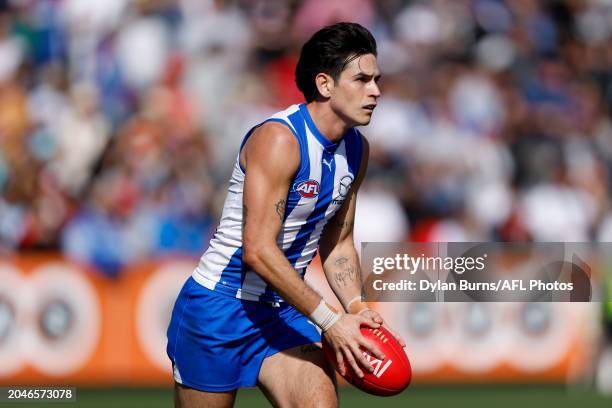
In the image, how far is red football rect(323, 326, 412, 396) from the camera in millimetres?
4398

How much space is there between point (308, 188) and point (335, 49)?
622 millimetres

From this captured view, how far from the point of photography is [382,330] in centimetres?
449

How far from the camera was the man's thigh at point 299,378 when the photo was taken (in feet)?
14.6

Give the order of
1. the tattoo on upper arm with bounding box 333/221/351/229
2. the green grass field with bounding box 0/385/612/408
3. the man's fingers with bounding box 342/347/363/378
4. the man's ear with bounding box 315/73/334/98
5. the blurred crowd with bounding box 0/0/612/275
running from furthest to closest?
the blurred crowd with bounding box 0/0/612/275 < the green grass field with bounding box 0/385/612/408 < the tattoo on upper arm with bounding box 333/221/351/229 < the man's ear with bounding box 315/73/334/98 < the man's fingers with bounding box 342/347/363/378

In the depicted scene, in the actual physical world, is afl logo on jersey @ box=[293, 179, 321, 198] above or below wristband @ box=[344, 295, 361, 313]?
above

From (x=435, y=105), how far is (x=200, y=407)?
6.33m

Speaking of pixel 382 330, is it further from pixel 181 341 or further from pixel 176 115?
pixel 176 115

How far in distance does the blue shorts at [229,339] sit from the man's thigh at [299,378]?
0.16ft

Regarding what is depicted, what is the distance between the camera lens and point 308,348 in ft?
15.4

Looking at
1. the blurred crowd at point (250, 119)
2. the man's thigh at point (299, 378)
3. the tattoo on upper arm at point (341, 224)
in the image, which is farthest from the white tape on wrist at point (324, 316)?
the blurred crowd at point (250, 119)

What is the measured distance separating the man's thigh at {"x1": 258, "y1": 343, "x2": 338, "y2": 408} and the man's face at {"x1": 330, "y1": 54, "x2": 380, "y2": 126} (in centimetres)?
105

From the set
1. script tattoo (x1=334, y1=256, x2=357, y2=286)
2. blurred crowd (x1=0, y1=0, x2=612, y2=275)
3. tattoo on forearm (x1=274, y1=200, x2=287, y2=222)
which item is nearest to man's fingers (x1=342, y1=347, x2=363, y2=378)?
tattoo on forearm (x1=274, y1=200, x2=287, y2=222)

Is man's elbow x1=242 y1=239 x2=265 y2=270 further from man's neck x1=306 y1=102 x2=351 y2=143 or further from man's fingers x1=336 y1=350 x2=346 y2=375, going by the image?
man's neck x1=306 y1=102 x2=351 y2=143

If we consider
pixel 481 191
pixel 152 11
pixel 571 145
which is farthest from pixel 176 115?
pixel 571 145
